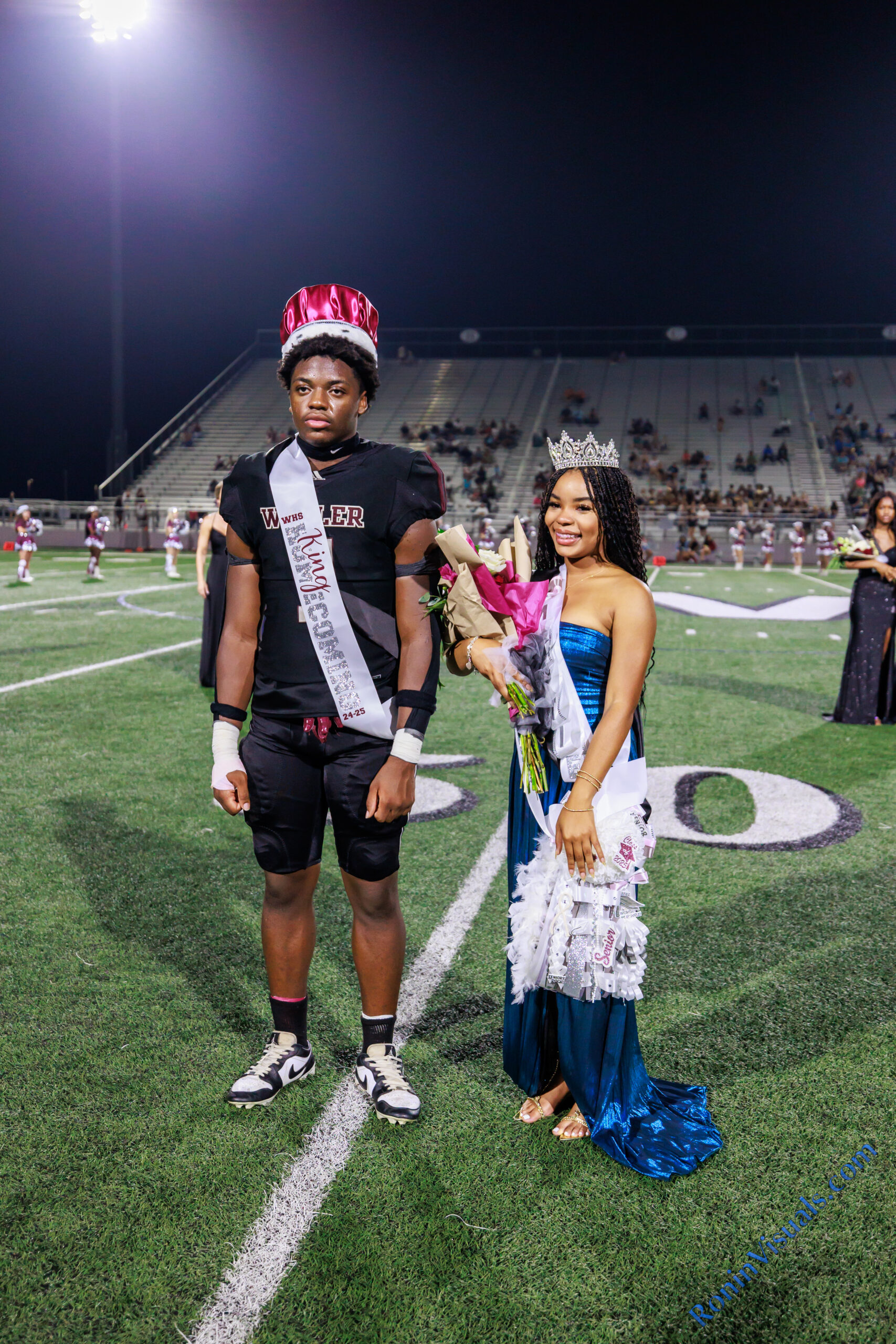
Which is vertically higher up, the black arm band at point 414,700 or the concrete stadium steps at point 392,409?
the concrete stadium steps at point 392,409

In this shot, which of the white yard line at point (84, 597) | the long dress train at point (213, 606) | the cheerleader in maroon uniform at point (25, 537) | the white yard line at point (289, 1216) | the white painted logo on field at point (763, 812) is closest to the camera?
the white yard line at point (289, 1216)

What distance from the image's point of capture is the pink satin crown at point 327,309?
2.48m

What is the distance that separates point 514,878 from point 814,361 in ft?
170

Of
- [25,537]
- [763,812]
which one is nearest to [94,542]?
[25,537]

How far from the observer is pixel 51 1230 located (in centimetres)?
208

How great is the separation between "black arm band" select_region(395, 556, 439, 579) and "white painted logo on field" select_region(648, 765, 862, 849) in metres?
2.48

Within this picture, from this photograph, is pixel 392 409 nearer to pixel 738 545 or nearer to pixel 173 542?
pixel 738 545

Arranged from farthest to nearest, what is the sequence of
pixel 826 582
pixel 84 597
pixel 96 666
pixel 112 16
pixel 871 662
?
pixel 112 16 → pixel 826 582 → pixel 84 597 → pixel 96 666 → pixel 871 662

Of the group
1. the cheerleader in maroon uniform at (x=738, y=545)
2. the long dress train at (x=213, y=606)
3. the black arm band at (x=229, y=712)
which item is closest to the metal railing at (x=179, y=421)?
the cheerleader in maroon uniform at (x=738, y=545)

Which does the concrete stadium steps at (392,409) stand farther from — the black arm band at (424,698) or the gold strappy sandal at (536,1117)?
the gold strappy sandal at (536,1117)

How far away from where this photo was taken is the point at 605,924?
Result: 232cm

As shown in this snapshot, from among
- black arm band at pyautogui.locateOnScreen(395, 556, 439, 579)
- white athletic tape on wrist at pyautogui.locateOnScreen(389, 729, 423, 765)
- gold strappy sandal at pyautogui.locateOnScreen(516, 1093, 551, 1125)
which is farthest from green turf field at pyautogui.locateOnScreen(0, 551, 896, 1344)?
black arm band at pyautogui.locateOnScreen(395, 556, 439, 579)

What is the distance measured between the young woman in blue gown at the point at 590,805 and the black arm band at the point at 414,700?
0.39ft

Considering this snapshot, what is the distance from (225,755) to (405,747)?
0.50 meters
